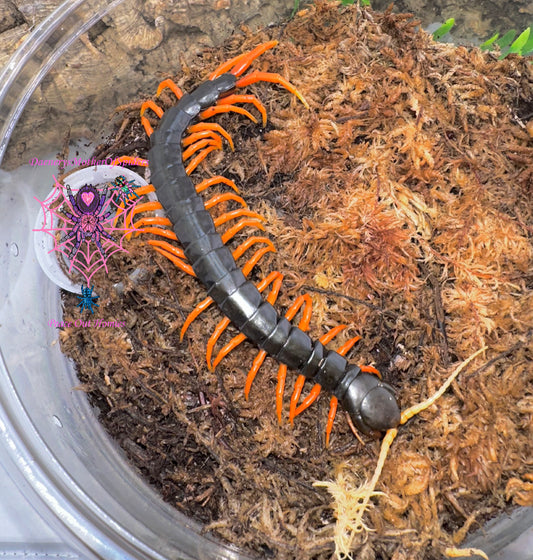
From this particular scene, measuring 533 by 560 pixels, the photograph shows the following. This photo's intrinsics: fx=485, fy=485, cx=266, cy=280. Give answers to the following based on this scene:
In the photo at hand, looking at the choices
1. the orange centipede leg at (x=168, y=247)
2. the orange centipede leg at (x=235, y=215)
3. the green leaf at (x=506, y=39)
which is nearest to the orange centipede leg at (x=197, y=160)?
the orange centipede leg at (x=235, y=215)

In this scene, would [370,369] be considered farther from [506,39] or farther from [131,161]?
[506,39]

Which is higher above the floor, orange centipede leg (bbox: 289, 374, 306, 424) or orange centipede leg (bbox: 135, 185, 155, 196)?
orange centipede leg (bbox: 135, 185, 155, 196)

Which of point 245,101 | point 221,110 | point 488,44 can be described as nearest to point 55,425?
point 221,110

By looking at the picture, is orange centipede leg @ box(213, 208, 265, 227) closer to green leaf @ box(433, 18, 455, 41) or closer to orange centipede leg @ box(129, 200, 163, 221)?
orange centipede leg @ box(129, 200, 163, 221)

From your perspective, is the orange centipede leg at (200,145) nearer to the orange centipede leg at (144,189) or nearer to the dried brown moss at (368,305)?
the dried brown moss at (368,305)

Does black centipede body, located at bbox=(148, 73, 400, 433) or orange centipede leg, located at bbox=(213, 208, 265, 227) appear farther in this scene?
orange centipede leg, located at bbox=(213, 208, 265, 227)

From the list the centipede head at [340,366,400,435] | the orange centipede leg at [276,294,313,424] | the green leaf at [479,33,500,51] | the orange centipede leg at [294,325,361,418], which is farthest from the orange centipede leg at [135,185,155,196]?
the green leaf at [479,33,500,51]
